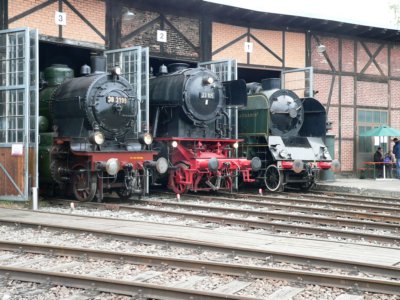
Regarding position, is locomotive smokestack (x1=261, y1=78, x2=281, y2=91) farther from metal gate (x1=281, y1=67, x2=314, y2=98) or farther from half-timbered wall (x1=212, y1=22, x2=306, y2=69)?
metal gate (x1=281, y1=67, x2=314, y2=98)

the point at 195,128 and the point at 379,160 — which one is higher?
the point at 195,128

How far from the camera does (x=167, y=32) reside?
1605cm

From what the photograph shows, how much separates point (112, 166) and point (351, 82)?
40.4ft

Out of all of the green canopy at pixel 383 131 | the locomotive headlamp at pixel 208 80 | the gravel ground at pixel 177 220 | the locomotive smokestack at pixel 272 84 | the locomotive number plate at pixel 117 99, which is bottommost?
the gravel ground at pixel 177 220

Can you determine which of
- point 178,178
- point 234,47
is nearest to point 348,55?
point 234,47

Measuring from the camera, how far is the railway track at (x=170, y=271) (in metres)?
4.88

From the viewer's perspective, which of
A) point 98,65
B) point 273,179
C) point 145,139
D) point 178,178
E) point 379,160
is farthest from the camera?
point 379,160

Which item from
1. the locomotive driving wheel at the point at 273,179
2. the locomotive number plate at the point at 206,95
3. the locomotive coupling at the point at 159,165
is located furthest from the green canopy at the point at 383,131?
the locomotive coupling at the point at 159,165

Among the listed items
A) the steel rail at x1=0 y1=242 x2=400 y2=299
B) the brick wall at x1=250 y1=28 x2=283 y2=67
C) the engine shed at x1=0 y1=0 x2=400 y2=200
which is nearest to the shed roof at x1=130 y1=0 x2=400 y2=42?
the engine shed at x1=0 y1=0 x2=400 y2=200

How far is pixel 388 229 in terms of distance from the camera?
8500mm

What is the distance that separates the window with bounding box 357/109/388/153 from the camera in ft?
67.7

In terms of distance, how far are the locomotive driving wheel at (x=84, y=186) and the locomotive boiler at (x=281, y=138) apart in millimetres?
5144

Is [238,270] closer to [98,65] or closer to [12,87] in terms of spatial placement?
[12,87]

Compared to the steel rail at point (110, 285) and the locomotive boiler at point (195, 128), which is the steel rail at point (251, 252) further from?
the locomotive boiler at point (195, 128)
